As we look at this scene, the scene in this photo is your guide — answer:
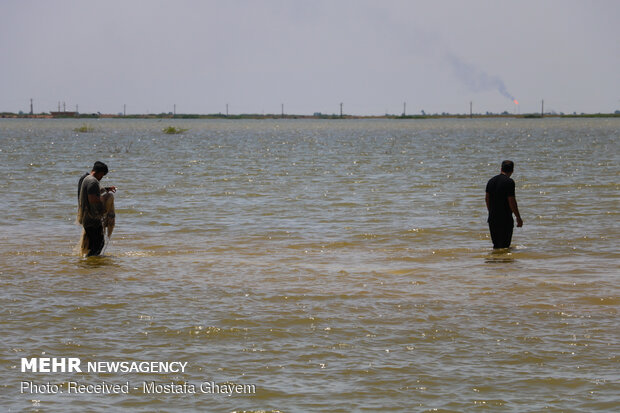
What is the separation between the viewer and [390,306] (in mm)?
10695

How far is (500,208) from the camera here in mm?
14273

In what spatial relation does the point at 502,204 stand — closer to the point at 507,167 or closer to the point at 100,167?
the point at 507,167

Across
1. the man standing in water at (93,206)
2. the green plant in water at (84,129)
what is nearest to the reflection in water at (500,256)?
the man standing in water at (93,206)

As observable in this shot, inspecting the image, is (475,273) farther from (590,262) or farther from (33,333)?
(33,333)

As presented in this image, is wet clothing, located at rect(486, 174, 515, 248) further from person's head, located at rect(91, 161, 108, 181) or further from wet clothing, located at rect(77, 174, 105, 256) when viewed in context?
wet clothing, located at rect(77, 174, 105, 256)

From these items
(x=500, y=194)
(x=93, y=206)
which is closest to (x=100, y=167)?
(x=93, y=206)

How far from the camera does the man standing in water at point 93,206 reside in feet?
43.4

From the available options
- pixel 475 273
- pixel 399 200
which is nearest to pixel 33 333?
pixel 475 273

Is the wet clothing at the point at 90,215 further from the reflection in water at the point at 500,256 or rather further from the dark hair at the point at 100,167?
the reflection in water at the point at 500,256

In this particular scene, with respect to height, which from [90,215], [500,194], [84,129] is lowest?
[90,215]

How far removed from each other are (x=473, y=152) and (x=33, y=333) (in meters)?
48.5

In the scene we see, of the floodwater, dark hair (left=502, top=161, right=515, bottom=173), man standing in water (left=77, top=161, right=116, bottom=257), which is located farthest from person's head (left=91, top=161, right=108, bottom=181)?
dark hair (left=502, top=161, right=515, bottom=173)

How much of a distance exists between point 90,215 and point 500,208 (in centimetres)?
640

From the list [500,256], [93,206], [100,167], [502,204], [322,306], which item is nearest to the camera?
[322,306]
